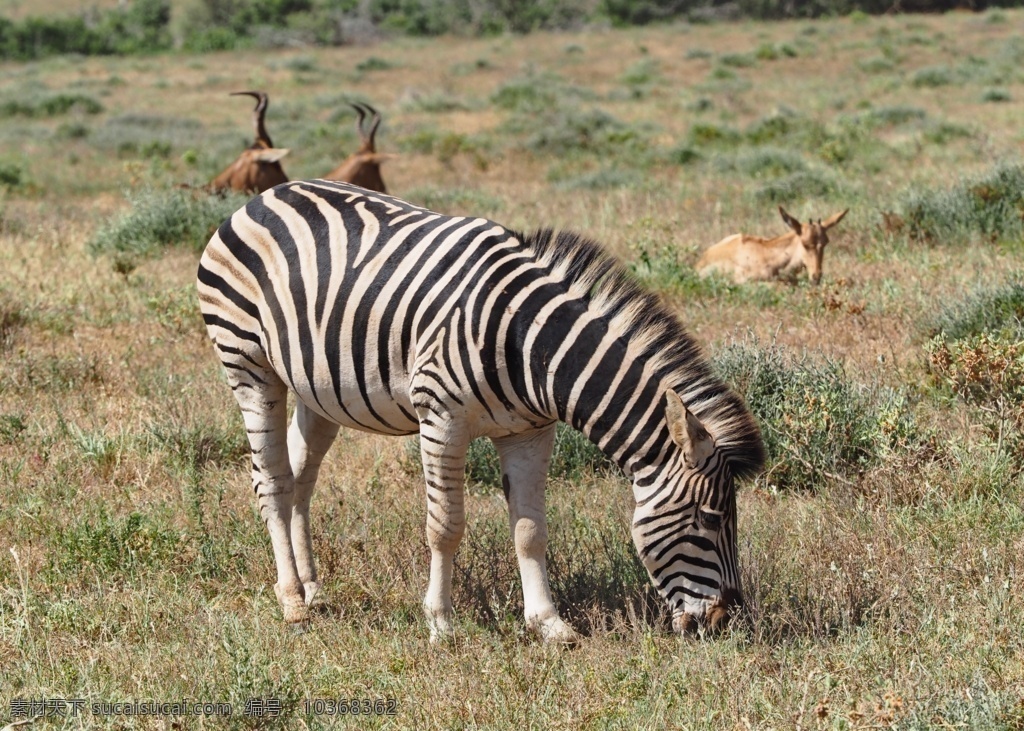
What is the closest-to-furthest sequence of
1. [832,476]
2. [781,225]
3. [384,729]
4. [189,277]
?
1. [384,729]
2. [832,476]
3. [189,277]
4. [781,225]

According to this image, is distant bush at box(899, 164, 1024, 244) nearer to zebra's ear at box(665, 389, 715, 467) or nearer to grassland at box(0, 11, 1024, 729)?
grassland at box(0, 11, 1024, 729)

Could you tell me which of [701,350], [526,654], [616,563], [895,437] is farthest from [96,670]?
[895,437]

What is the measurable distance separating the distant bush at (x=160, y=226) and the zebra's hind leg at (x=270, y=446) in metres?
6.83

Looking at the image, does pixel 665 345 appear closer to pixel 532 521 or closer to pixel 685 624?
pixel 532 521

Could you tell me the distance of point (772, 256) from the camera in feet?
34.9

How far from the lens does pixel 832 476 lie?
5969 mm

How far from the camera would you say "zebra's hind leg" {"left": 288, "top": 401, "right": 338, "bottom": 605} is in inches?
219

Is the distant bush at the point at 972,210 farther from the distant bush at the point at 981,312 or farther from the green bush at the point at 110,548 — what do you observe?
the green bush at the point at 110,548

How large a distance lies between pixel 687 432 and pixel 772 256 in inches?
268

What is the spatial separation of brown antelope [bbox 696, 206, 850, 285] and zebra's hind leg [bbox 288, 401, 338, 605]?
5531 mm

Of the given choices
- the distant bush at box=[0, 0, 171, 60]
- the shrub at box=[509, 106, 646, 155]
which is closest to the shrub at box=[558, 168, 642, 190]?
the shrub at box=[509, 106, 646, 155]

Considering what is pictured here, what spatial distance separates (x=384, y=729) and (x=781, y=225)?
393 inches

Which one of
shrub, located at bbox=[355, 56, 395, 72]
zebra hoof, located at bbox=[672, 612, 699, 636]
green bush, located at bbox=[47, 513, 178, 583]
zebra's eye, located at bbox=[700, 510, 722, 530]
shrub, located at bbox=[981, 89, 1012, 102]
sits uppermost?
shrub, located at bbox=[355, 56, 395, 72]

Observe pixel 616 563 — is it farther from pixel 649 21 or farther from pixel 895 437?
pixel 649 21
